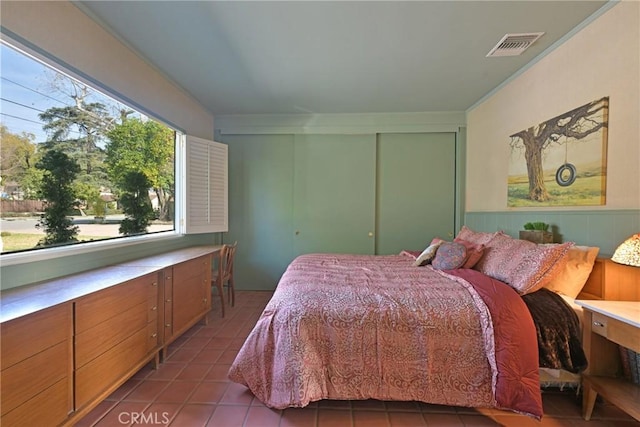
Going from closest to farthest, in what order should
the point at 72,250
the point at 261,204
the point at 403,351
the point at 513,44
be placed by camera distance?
the point at 403,351 < the point at 72,250 < the point at 513,44 < the point at 261,204

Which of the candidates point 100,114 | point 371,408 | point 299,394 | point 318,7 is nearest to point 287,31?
point 318,7

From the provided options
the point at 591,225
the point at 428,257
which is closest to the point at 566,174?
the point at 591,225

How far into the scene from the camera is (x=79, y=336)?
1.49 meters

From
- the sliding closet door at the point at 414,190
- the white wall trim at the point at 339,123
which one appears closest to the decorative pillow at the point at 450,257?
the sliding closet door at the point at 414,190

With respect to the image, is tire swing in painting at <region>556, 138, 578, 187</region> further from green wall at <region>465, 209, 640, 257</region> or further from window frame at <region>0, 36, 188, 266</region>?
window frame at <region>0, 36, 188, 266</region>

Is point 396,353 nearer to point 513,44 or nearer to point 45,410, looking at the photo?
point 45,410

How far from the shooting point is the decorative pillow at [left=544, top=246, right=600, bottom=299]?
1.87 meters

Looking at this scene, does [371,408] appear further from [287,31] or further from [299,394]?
[287,31]

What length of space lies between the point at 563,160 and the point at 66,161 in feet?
12.5

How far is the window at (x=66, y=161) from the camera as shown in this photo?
165cm

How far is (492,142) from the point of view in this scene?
3365mm

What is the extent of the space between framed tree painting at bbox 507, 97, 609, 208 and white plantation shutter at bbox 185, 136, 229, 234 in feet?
11.7

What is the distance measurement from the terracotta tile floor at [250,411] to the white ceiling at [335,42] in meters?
2.65

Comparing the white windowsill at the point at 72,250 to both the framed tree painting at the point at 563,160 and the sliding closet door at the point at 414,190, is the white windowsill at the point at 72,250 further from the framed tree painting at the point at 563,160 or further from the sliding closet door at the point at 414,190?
the framed tree painting at the point at 563,160
